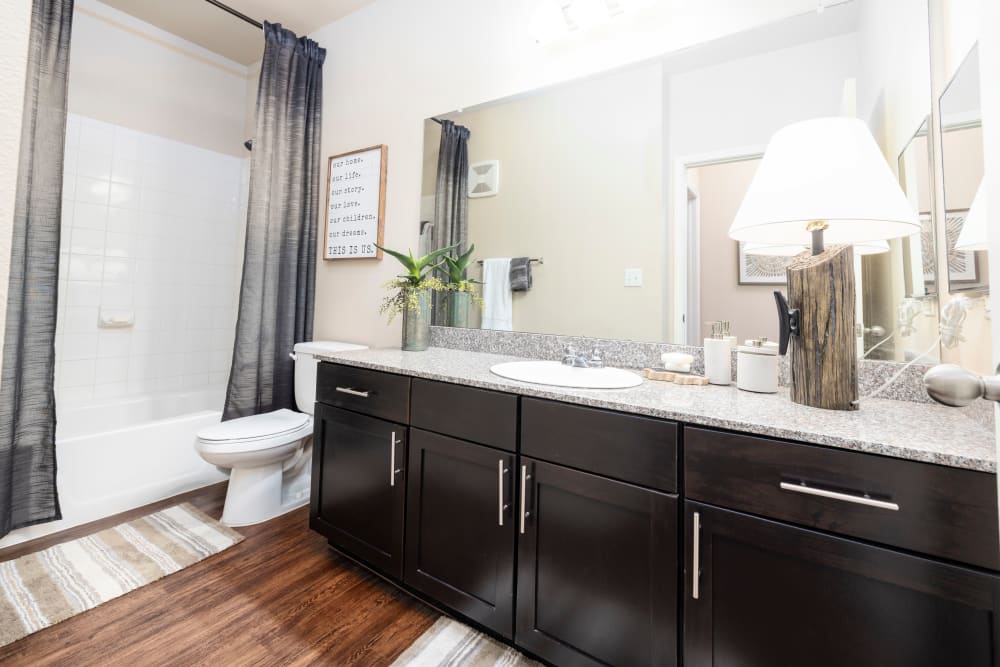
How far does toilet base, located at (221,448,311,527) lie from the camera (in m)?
1.95

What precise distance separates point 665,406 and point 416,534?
2.94 ft

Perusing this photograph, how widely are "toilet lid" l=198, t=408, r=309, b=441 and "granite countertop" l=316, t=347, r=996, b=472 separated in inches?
38.2

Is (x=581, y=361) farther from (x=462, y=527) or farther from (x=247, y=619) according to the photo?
(x=247, y=619)

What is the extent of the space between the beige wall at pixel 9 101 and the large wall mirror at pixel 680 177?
4.78 ft

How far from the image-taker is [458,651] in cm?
127

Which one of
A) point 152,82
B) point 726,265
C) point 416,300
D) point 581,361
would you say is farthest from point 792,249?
point 152,82

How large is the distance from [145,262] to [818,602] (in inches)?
135

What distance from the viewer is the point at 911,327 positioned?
111 centimetres

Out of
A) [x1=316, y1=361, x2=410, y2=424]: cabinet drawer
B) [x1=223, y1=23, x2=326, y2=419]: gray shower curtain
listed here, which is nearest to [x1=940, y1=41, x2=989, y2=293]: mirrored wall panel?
[x1=316, y1=361, x2=410, y2=424]: cabinet drawer

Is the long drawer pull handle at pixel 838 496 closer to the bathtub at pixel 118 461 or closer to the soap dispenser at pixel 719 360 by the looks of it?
the soap dispenser at pixel 719 360

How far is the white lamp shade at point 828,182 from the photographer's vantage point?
92 centimetres

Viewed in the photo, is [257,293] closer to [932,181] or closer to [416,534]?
[416,534]

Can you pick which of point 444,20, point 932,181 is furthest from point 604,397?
point 444,20

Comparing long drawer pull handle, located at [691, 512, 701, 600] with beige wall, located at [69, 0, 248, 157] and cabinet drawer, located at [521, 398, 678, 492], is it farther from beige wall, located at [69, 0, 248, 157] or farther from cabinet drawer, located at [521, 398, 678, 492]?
beige wall, located at [69, 0, 248, 157]
